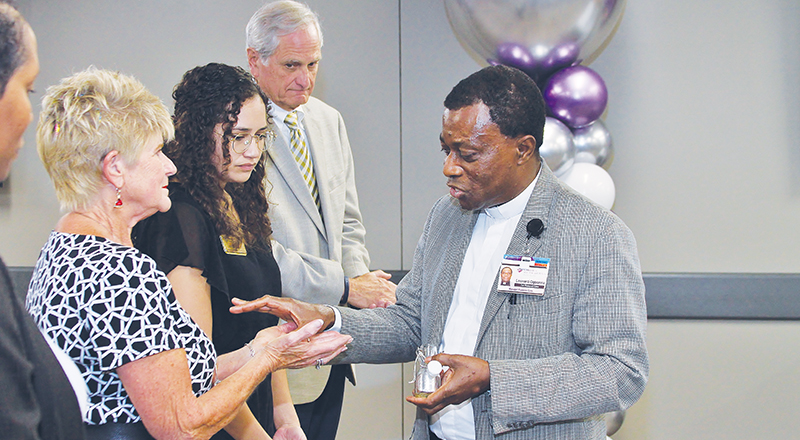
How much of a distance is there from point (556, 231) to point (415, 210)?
212 cm

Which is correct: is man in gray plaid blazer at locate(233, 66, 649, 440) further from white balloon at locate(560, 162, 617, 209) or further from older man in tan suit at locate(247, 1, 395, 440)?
white balloon at locate(560, 162, 617, 209)

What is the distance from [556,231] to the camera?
1.58m

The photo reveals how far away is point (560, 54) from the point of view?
2.78 m

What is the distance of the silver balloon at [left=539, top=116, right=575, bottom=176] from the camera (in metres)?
2.77

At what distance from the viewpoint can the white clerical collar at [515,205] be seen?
5.58ft

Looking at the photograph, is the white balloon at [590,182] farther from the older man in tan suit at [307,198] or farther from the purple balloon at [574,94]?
the older man in tan suit at [307,198]

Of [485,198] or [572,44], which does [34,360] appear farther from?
[572,44]

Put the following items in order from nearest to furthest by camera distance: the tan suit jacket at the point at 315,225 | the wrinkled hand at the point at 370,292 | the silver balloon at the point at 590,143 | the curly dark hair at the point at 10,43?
1. the curly dark hair at the point at 10,43
2. the tan suit jacket at the point at 315,225
3. the wrinkled hand at the point at 370,292
4. the silver balloon at the point at 590,143

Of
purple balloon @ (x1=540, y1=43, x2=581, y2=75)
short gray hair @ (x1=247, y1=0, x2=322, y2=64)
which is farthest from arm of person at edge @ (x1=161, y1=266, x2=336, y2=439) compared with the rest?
purple balloon @ (x1=540, y1=43, x2=581, y2=75)

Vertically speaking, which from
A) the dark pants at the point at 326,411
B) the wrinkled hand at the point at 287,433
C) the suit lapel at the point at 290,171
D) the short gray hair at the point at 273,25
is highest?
the short gray hair at the point at 273,25

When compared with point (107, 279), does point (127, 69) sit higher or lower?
higher

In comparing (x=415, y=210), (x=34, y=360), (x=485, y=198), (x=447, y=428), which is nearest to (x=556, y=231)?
(x=485, y=198)

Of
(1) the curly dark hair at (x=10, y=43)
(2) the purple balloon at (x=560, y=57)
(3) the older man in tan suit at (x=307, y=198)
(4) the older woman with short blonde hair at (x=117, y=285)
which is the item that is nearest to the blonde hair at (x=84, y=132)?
(4) the older woman with short blonde hair at (x=117, y=285)

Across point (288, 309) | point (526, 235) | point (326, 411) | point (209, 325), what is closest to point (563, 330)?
point (526, 235)
